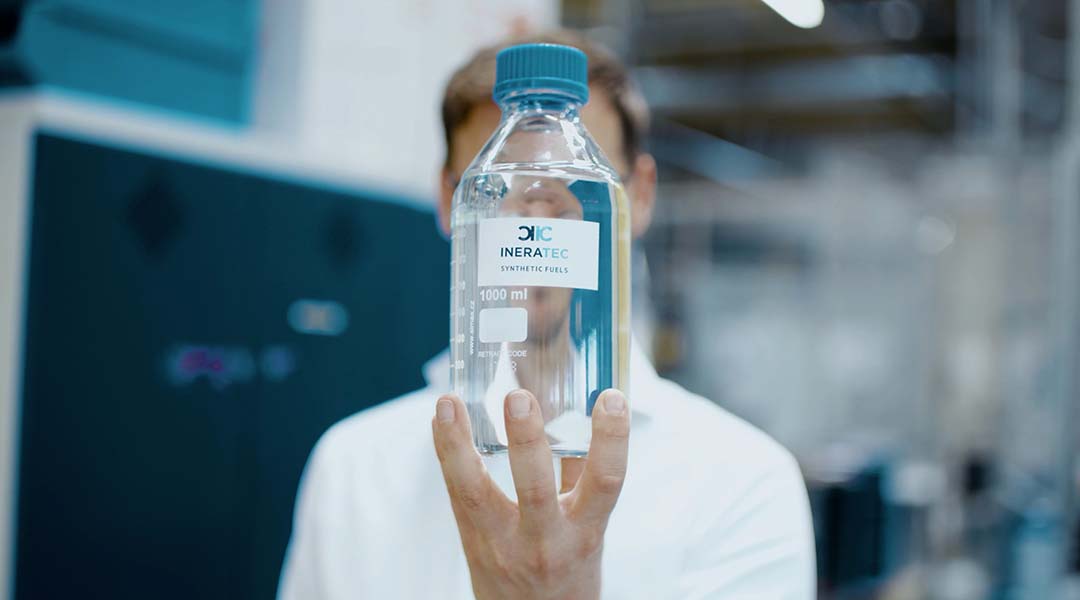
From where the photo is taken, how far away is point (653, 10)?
543 cm

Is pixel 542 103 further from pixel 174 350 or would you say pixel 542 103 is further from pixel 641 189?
pixel 174 350

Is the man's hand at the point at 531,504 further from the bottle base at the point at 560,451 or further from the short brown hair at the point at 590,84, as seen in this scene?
the short brown hair at the point at 590,84

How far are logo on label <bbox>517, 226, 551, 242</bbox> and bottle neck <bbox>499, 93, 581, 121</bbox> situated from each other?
10 centimetres

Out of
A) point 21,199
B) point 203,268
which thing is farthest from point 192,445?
point 21,199

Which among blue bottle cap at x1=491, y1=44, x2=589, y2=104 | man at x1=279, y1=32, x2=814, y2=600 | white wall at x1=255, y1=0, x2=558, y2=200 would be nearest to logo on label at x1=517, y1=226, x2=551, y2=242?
blue bottle cap at x1=491, y1=44, x2=589, y2=104

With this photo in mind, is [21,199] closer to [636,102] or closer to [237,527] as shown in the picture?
[237,527]

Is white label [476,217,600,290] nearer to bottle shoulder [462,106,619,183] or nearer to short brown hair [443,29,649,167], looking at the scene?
bottle shoulder [462,106,619,183]

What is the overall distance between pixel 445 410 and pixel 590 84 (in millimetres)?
516

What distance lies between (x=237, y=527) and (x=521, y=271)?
1.41 metres

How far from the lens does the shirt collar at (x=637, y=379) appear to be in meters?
1.09

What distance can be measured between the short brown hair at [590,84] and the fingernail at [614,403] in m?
0.49

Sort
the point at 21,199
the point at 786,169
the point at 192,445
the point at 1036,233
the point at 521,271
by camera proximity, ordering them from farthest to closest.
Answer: the point at 786,169, the point at 1036,233, the point at 192,445, the point at 21,199, the point at 521,271

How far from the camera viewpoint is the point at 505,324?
72 cm

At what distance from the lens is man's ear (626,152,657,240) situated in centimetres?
114
